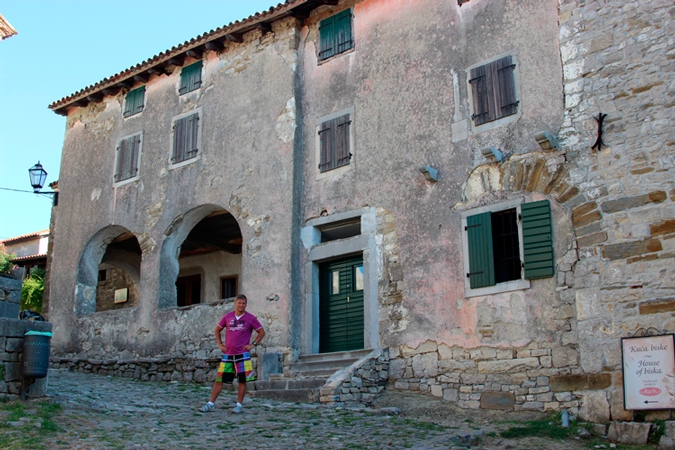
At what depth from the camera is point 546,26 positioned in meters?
12.0

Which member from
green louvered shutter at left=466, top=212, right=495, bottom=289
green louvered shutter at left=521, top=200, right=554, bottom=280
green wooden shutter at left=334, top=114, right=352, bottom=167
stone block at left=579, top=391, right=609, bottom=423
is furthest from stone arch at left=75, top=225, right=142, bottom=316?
stone block at left=579, top=391, right=609, bottom=423

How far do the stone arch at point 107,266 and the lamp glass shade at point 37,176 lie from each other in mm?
1781

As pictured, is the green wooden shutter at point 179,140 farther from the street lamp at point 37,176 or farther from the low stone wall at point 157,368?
the low stone wall at point 157,368

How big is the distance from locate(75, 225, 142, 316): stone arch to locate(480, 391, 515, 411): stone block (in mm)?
10160

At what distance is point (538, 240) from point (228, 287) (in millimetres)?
10788

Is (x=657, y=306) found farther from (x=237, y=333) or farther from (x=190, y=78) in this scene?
(x=190, y=78)

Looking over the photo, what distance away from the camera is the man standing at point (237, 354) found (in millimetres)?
10359

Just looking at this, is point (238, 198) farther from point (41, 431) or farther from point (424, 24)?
point (41, 431)

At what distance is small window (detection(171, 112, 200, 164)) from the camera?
16.8 metres

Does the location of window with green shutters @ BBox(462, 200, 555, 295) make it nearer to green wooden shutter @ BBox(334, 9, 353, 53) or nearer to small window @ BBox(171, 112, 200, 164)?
green wooden shutter @ BBox(334, 9, 353, 53)

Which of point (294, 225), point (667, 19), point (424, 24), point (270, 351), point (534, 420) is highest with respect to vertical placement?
point (424, 24)

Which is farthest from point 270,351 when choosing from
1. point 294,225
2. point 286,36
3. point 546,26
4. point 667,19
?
point 667,19

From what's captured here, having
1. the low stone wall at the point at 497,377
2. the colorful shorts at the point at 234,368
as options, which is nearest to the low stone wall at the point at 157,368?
the low stone wall at the point at 497,377

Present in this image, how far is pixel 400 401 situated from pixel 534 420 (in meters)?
2.29
